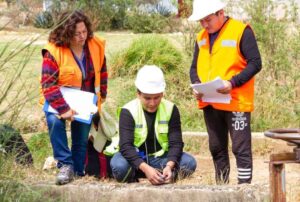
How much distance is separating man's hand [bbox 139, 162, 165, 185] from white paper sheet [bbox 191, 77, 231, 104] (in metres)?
0.81

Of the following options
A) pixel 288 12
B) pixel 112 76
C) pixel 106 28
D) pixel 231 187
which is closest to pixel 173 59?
pixel 112 76

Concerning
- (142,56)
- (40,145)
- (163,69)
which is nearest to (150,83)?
(40,145)

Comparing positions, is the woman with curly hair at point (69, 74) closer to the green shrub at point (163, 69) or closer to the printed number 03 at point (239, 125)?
the printed number 03 at point (239, 125)

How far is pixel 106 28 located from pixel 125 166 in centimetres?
2210

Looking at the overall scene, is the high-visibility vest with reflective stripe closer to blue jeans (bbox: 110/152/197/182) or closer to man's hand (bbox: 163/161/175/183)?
blue jeans (bbox: 110/152/197/182)

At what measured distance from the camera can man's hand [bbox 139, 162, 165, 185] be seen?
5.81m

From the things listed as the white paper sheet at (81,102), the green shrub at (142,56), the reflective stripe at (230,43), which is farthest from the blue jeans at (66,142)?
the green shrub at (142,56)

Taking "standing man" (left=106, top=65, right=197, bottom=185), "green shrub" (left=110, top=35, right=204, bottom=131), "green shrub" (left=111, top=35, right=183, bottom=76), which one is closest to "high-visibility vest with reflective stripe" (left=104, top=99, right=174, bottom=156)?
"standing man" (left=106, top=65, right=197, bottom=185)

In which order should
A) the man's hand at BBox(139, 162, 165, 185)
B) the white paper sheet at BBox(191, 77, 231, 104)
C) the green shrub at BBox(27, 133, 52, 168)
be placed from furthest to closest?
the green shrub at BBox(27, 133, 52, 168), the white paper sheet at BBox(191, 77, 231, 104), the man's hand at BBox(139, 162, 165, 185)

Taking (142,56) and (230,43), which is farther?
(142,56)

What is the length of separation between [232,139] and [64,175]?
1440 millimetres

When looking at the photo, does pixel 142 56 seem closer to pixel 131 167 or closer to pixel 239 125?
pixel 239 125

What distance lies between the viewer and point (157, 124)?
6.34m

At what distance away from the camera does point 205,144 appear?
349 inches
